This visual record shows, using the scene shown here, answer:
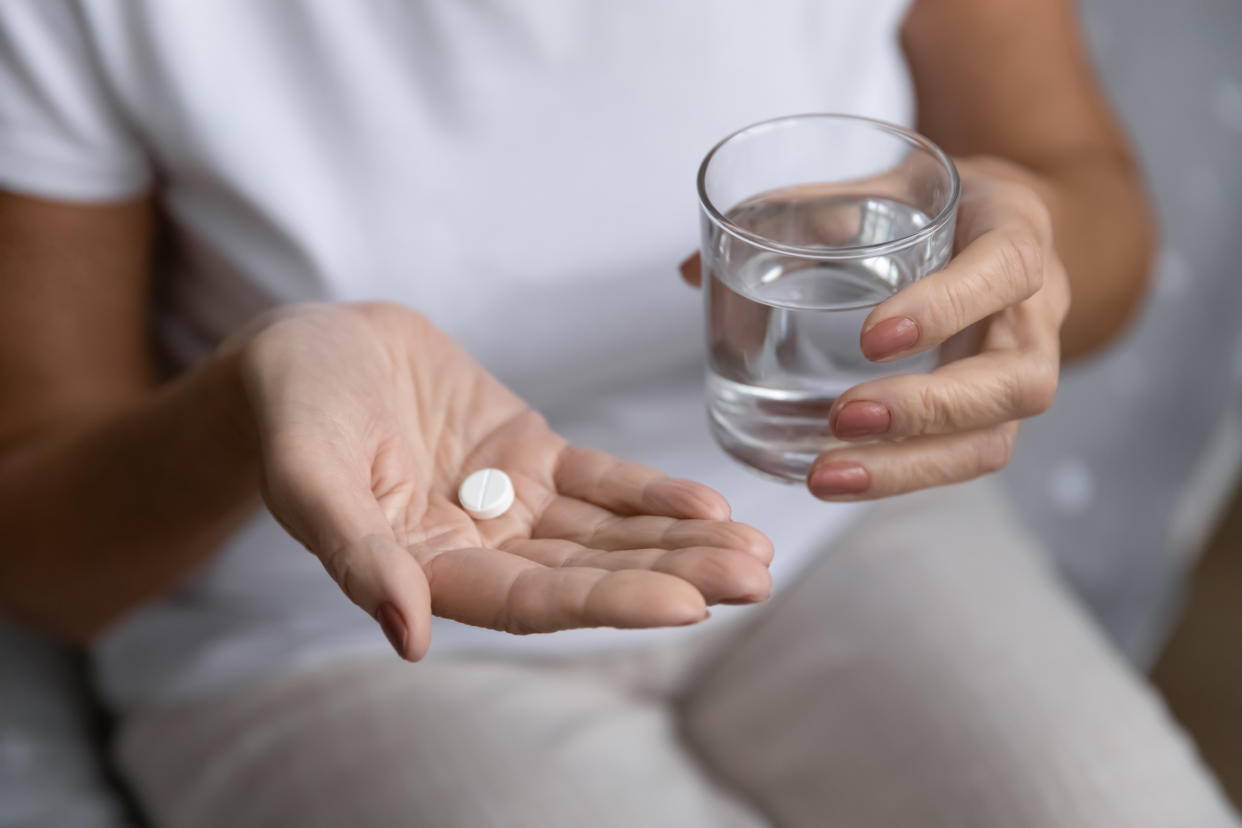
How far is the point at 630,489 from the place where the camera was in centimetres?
55

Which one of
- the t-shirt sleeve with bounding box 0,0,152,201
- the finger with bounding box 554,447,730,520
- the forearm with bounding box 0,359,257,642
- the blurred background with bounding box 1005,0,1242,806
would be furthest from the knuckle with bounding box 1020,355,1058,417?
the blurred background with bounding box 1005,0,1242,806

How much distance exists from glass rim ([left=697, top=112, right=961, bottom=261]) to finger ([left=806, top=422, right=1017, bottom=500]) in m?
0.11

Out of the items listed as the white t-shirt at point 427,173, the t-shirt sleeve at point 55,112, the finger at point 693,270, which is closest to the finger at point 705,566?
the finger at point 693,270

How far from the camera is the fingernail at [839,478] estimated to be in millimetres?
574

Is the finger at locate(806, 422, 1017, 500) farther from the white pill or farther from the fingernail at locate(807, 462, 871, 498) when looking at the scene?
the white pill

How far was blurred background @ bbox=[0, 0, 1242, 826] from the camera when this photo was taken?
3.90 feet

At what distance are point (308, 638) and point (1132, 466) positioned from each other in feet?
3.27

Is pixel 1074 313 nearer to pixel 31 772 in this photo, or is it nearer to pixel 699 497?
pixel 699 497

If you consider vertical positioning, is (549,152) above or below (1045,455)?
above

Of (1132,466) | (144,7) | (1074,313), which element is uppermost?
(144,7)

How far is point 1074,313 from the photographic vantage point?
3.12ft

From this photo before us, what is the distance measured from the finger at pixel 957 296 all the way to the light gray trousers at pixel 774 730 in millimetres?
374

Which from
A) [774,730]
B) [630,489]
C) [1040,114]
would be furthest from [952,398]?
[1040,114]

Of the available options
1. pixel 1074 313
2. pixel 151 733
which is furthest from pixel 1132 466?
pixel 151 733
